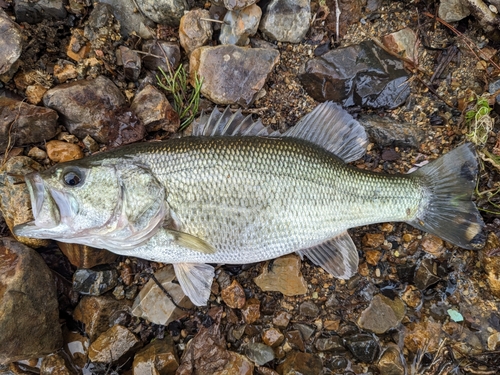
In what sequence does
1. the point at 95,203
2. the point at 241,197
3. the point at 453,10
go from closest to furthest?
the point at 95,203
the point at 241,197
the point at 453,10

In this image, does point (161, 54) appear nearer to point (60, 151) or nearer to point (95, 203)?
point (60, 151)

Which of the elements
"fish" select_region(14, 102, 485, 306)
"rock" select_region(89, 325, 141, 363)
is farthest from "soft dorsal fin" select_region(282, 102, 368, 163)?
"rock" select_region(89, 325, 141, 363)

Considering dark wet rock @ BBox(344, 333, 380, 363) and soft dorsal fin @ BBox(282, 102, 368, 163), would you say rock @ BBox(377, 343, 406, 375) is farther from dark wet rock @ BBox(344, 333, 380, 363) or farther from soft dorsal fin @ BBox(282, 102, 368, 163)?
soft dorsal fin @ BBox(282, 102, 368, 163)

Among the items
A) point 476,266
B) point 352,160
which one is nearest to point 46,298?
point 352,160

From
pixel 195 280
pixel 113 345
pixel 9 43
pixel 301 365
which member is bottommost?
pixel 301 365

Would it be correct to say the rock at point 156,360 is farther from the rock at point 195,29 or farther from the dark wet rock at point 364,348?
the rock at point 195,29

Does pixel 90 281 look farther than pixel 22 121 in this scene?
Yes

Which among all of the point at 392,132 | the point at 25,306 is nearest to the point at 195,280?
the point at 25,306

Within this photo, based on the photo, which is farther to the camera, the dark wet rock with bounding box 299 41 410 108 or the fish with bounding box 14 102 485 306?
the dark wet rock with bounding box 299 41 410 108
